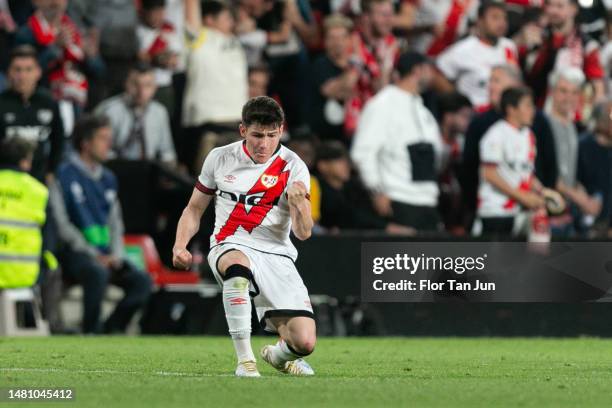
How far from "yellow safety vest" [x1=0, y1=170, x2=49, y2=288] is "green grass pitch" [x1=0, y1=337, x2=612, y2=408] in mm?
693

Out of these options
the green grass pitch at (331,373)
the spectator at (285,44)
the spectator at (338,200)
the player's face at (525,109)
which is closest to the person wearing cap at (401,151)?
the spectator at (338,200)

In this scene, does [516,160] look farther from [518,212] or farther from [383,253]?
[383,253]

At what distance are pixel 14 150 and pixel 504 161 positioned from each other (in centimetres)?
511

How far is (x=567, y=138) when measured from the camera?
1719 centimetres

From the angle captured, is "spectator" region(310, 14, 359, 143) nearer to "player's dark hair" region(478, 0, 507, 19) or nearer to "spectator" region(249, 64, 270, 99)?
"spectator" region(249, 64, 270, 99)

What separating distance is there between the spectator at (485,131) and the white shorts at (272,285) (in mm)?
7113

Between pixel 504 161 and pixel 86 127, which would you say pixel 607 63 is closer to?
pixel 504 161

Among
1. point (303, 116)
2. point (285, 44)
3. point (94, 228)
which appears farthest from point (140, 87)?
point (285, 44)

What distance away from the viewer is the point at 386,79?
693 inches

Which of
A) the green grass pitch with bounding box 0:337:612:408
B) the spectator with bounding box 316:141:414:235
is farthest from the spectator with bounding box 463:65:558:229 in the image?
the green grass pitch with bounding box 0:337:612:408

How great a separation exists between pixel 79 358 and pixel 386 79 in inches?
302

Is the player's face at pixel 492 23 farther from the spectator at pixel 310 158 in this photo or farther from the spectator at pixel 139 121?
the spectator at pixel 139 121

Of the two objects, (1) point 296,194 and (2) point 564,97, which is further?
(2) point 564,97

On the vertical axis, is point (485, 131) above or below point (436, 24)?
below
